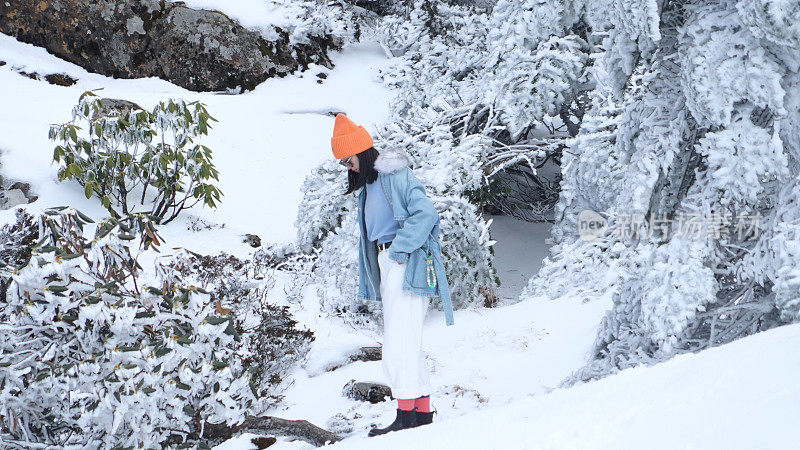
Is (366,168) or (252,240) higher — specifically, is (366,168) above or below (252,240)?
above

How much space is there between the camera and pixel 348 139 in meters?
3.81

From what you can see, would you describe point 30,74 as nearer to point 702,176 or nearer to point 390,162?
point 390,162

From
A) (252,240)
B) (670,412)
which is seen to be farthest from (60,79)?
(670,412)

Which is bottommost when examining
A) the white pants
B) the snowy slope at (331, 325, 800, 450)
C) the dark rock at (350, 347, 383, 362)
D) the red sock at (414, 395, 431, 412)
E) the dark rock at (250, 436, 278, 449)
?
the dark rock at (250, 436, 278, 449)

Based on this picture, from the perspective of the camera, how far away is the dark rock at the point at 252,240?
8.85 m

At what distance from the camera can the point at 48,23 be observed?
1196 centimetres

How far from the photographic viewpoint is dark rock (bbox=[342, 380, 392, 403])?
5051mm

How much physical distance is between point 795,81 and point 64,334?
3522 millimetres

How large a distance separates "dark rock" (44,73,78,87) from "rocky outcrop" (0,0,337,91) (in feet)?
1.60

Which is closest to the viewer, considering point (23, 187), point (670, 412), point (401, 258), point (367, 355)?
point (670, 412)

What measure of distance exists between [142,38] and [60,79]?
1443 mm

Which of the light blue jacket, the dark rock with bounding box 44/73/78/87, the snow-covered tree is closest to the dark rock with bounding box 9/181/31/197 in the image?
the dark rock with bounding box 44/73/78/87

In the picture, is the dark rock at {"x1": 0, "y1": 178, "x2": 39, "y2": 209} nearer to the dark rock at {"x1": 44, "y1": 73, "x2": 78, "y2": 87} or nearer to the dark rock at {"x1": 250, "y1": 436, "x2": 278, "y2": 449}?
the dark rock at {"x1": 44, "y1": 73, "x2": 78, "y2": 87}

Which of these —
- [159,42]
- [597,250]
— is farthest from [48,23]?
[597,250]
